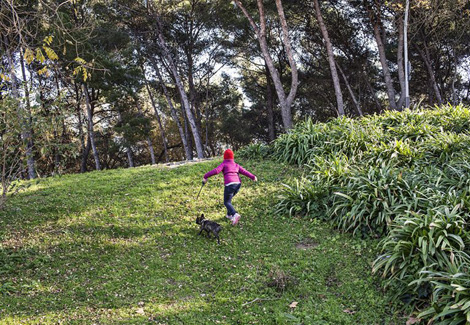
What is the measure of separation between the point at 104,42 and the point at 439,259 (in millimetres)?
18809

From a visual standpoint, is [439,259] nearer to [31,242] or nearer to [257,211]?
[257,211]

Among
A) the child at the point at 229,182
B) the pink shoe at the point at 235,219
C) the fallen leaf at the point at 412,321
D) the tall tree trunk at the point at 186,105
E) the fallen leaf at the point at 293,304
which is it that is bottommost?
the fallen leaf at the point at 412,321

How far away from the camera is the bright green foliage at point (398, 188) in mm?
4230

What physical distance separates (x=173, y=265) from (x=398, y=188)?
426cm

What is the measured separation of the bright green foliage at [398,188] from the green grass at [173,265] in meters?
0.40

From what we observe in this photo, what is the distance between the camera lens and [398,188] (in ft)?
19.5

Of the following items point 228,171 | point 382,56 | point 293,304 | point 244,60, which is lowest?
point 293,304

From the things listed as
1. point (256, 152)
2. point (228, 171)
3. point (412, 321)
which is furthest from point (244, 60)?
point (412, 321)

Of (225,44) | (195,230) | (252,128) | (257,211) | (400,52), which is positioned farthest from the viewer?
(252,128)

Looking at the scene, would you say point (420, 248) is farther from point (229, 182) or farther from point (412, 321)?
point (229, 182)

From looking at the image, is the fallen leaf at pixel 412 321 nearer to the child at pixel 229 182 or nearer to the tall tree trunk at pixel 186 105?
the child at pixel 229 182

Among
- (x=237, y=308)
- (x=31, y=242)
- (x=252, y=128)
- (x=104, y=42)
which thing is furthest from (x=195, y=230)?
(x=252, y=128)

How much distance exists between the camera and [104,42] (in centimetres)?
1795

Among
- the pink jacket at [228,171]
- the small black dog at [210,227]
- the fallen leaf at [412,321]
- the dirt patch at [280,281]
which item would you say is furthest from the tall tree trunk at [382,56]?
the fallen leaf at [412,321]
